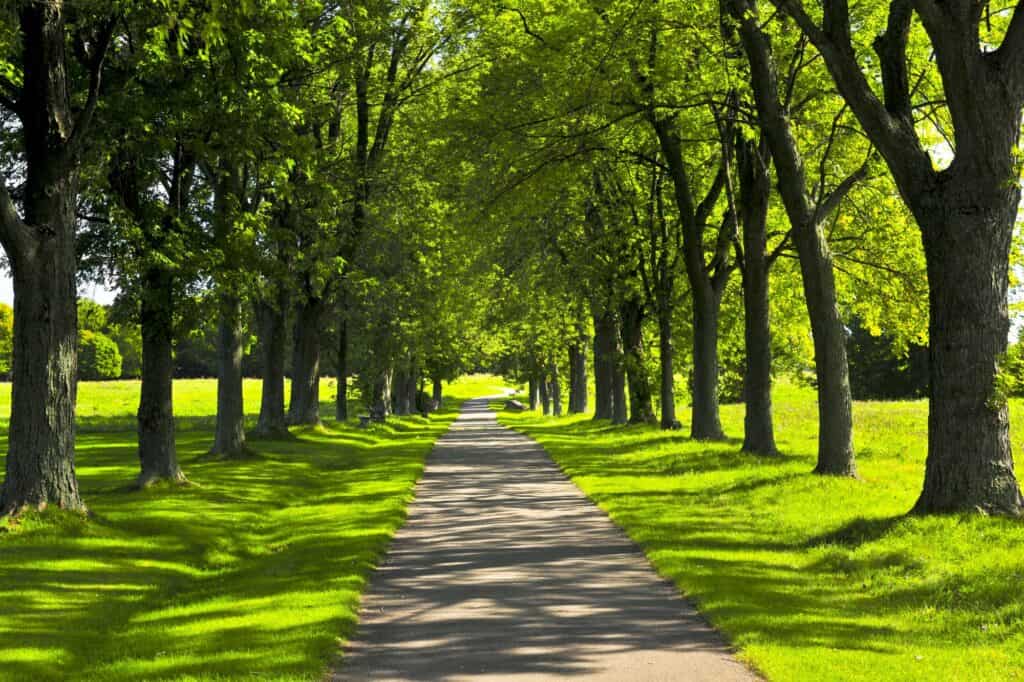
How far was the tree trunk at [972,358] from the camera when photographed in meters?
12.9

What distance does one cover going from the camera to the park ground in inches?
322

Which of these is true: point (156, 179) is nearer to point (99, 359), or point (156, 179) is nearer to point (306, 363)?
point (306, 363)

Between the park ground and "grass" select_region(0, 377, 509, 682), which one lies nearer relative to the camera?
the park ground

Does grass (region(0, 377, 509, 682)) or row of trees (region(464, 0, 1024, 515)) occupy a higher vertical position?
row of trees (region(464, 0, 1024, 515))

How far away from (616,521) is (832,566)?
4145 millimetres

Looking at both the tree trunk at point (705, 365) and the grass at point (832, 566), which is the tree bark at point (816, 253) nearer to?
the grass at point (832, 566)

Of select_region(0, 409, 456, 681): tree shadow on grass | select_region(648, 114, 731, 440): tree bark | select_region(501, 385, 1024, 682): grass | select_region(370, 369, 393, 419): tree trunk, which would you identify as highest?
select_region(648, 114, 731, 440): tree bark

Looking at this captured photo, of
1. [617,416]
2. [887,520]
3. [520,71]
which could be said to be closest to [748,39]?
[520,71]

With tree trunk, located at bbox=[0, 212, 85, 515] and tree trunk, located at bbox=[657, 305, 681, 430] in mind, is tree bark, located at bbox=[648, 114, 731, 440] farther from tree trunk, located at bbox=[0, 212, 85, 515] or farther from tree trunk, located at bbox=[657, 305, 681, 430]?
tree trunk, located at bbox=[0, 212, 85, 515]

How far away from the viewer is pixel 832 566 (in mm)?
11812

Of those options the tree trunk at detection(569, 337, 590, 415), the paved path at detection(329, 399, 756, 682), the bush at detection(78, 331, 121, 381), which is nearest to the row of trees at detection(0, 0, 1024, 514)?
the paved path at detection(329, 399, 756, 682)

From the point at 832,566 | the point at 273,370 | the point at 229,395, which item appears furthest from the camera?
the point at 273,370

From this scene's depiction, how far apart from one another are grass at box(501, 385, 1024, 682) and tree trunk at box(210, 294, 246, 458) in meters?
9.56

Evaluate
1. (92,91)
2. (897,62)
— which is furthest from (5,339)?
(897,62)
